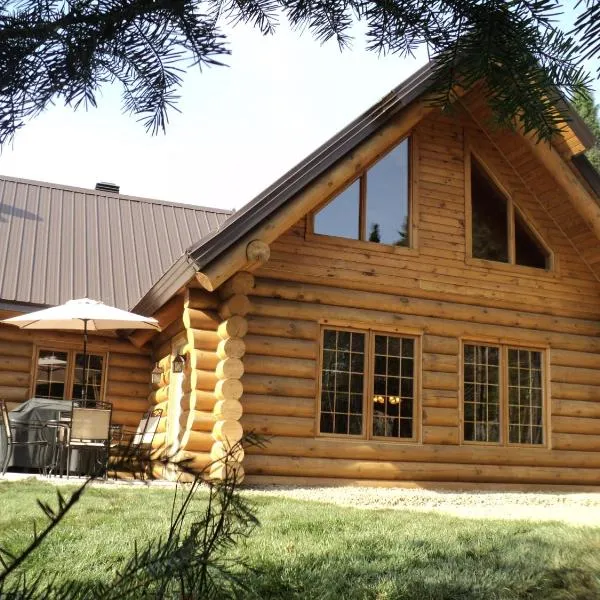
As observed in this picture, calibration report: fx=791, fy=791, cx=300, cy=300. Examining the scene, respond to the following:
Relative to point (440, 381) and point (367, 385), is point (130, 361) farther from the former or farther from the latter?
point (440, 381)

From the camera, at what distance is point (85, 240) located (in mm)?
14695

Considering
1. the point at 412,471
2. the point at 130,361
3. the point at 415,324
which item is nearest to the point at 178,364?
the point at 130,361

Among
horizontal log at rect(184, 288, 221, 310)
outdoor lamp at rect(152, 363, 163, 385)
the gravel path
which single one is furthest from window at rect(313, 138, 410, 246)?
the gravel path

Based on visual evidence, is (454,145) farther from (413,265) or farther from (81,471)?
(81,471)

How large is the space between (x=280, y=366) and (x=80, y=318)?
270cm

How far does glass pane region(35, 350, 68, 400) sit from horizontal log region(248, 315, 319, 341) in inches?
161

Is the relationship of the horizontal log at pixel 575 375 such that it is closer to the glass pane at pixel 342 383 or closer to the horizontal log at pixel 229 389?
the glass pane at pixel 342 383

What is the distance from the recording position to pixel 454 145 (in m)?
12.6

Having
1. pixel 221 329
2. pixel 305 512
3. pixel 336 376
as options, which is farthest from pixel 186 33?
pixel 336 376

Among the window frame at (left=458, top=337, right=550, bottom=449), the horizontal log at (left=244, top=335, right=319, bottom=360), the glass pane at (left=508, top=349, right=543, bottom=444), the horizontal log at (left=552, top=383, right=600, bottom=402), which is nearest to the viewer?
the horizontal log at (left=244, top=335, right=319, bottom=360)

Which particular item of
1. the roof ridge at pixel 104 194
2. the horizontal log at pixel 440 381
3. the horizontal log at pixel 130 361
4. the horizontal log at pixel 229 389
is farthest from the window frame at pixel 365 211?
the roof ridge at pixel 104 194

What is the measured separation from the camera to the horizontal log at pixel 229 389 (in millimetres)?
9906

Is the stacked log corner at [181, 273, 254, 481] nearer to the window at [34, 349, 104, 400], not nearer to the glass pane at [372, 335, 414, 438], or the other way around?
the glass pane at [372, 335, 414, 438]

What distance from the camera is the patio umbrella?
10.4m
